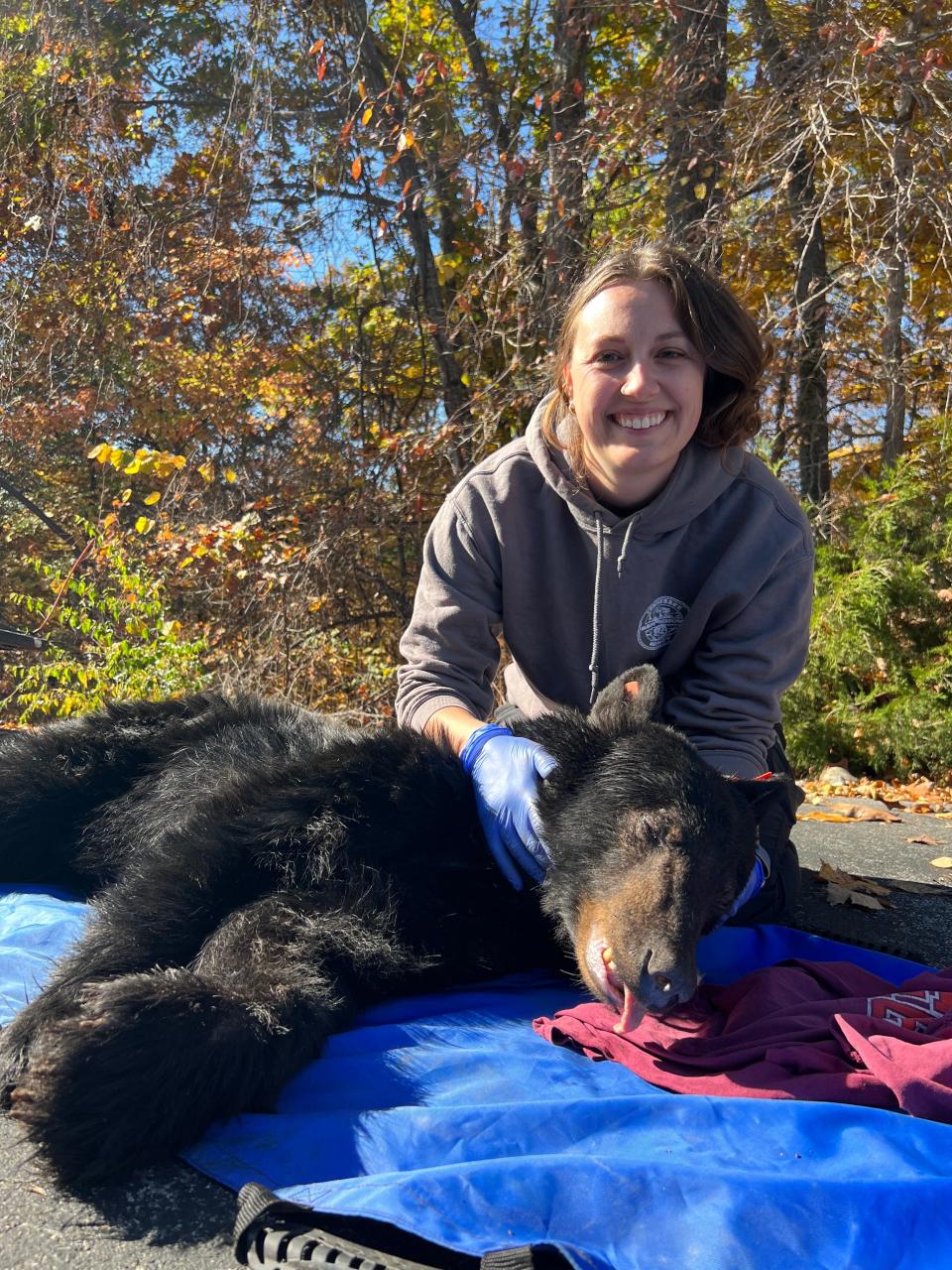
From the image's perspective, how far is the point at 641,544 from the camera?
3547mm

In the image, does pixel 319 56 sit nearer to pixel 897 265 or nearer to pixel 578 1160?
pixel 897 265

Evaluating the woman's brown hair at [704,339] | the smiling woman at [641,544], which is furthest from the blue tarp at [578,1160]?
the woman's brown hair at [704,339]

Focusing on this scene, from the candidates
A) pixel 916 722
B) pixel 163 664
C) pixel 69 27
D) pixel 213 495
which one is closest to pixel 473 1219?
pixel 163 664

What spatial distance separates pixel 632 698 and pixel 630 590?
779 millimetres

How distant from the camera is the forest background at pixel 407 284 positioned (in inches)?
284

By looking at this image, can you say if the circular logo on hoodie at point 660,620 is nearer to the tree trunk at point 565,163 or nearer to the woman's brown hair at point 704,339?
the woman's brown hair at point 704,339

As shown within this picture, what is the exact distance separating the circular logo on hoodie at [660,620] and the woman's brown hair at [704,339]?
0.55 metres

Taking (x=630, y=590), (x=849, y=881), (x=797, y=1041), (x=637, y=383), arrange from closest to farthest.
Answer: (x=797, y=1041) < (x=637, y=383) < (x=630, y=590) < (x=849, y=881)

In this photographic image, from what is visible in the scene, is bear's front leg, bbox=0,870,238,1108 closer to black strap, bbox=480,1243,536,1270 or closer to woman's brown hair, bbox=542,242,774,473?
black strap, bbox=480,1243,536,1270

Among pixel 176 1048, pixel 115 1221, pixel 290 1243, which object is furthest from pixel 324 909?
pixel 290 1243

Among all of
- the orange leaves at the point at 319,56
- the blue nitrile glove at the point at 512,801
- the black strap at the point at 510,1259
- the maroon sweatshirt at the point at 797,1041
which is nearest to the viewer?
the black strap at the point at 510,1259

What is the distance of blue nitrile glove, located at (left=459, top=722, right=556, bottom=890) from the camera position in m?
2.77

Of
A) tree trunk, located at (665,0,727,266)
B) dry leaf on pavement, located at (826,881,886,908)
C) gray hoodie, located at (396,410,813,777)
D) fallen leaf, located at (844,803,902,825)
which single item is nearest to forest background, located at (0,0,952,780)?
tree trunk, located at (665,0,727,266)

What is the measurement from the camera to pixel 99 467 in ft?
41.3
